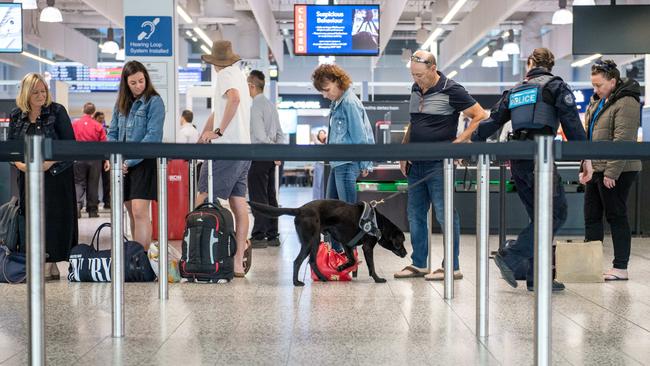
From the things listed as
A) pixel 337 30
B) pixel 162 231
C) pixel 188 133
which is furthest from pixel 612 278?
pixel 188 133

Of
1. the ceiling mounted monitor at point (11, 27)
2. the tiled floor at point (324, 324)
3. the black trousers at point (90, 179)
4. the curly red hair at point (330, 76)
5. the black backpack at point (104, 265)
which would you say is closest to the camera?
the tiled floor at point (324, 324)

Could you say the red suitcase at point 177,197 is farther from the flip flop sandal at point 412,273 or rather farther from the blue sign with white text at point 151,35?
the flip flop sandal at point 412,273

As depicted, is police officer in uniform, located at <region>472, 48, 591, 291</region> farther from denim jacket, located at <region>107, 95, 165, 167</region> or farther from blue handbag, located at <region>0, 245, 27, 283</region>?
blue handbag, located at <region>0, 245, 27, 283</region>

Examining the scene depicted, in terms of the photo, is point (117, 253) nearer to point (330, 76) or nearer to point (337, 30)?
point (330, 76)

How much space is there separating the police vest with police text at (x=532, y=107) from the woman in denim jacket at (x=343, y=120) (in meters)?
1.20

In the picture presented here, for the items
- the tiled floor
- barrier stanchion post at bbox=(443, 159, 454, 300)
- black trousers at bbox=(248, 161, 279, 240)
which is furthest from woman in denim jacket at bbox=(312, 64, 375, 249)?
black trousers at bbox=(248, 161, 279, 240)

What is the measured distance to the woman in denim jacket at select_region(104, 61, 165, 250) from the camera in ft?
16.8

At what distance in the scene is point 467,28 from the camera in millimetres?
17766

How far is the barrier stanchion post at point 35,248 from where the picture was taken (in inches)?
99.4

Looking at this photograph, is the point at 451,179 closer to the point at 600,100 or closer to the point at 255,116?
the point at 600,100

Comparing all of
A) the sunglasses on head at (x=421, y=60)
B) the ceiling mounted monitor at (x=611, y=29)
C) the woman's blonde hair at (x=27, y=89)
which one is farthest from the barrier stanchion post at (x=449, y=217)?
the ceiling mounted monitor at (x=611, y=29)

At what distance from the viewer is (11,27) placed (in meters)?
12.0

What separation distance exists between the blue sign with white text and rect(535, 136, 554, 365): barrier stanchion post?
4.61 metres

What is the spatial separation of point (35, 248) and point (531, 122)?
291cm
